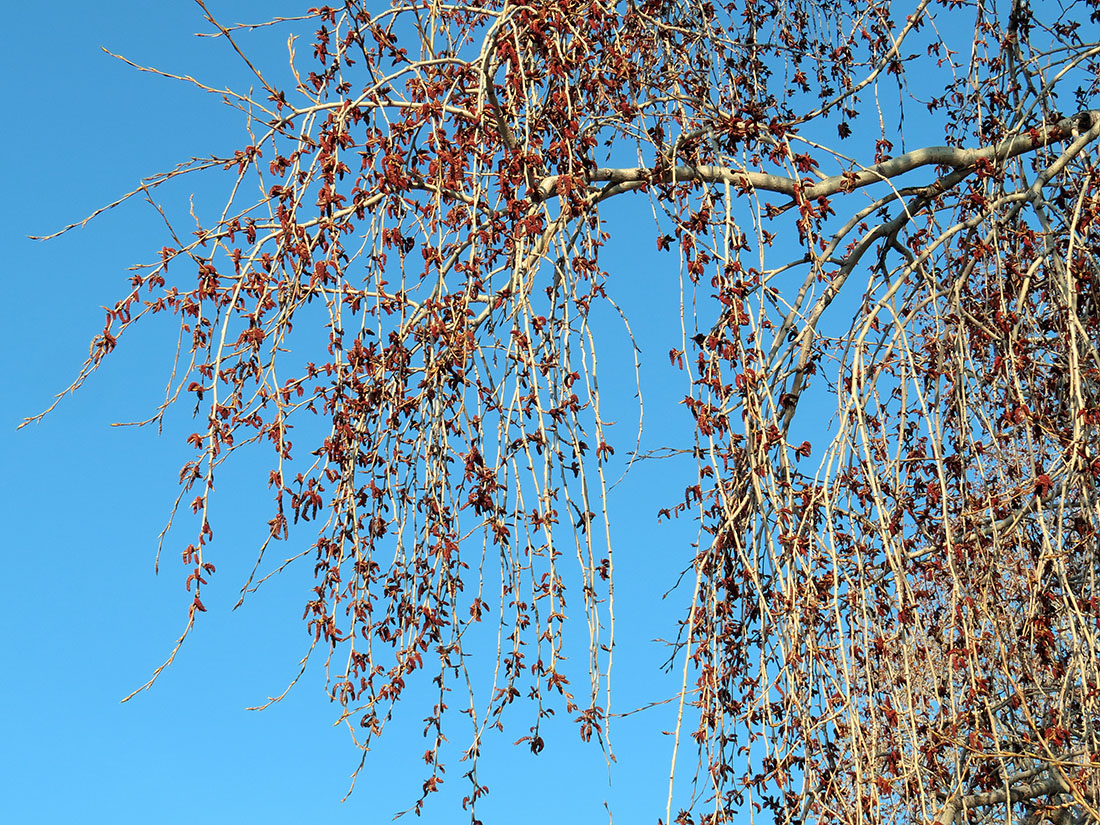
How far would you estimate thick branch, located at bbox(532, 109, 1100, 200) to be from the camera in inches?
132

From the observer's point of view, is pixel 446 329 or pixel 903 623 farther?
pixel 446 329

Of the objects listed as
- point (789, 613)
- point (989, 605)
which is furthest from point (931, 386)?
point (789, 613)

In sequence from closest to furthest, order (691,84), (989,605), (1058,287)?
1. (989,605)
2. (1058,287)
3. (691,84)

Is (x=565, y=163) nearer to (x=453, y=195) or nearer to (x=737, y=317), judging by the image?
(x=453, y=195)

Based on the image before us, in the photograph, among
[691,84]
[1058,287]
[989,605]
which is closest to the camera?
[989,605]

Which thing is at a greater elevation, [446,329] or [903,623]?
[446,329]

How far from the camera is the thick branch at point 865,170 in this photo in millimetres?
3365

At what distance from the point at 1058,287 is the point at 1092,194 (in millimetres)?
331

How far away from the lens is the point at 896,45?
436cm

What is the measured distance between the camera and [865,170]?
349 centimetres

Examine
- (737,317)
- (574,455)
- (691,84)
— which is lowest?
(574,455)

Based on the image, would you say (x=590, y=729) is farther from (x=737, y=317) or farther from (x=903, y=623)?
(x=737, y=317)

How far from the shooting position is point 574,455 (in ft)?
9.59

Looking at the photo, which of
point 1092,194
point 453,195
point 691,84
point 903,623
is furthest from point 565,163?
point 1092,194
